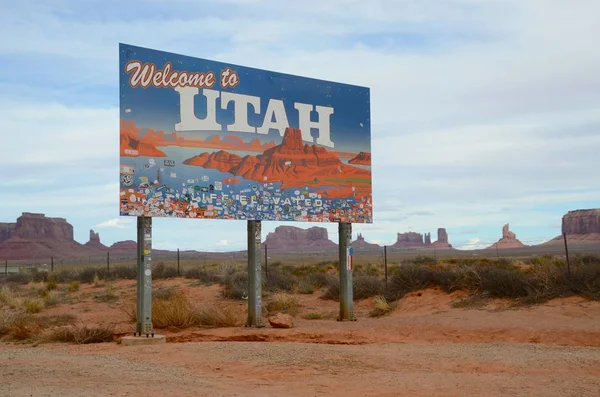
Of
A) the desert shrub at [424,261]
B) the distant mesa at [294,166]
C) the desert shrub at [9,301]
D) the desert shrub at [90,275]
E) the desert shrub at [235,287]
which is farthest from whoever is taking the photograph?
the desert shrub at [90,275]

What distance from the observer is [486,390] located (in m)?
9.26

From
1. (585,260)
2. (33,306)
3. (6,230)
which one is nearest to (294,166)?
(33,306)

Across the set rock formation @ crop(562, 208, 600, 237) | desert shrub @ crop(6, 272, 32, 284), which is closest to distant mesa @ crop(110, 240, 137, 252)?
rock formation @ crop(562, 208, 600, 237)

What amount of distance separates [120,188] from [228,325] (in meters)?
5.42

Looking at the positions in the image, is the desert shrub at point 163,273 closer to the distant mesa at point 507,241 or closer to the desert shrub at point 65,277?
the desert shrub at point 65,277

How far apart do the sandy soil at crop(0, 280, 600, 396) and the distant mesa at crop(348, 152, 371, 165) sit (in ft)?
14.8

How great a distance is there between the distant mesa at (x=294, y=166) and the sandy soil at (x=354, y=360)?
3.84 m

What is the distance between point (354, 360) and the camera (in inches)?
477

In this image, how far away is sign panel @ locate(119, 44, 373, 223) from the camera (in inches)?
602

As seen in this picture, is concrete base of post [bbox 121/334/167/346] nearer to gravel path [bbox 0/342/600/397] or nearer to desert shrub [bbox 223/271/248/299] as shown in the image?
gravel path [bbox 0/342/600/397]

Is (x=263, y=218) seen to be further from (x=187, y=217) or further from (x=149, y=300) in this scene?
(x=149, y=300)

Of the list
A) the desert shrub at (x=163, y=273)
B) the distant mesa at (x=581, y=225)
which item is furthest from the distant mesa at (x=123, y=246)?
the desert shrub at (x=163, y=273)

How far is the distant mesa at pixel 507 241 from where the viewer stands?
168 metres

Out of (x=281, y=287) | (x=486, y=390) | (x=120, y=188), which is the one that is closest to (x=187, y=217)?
(x=120, y=188)
